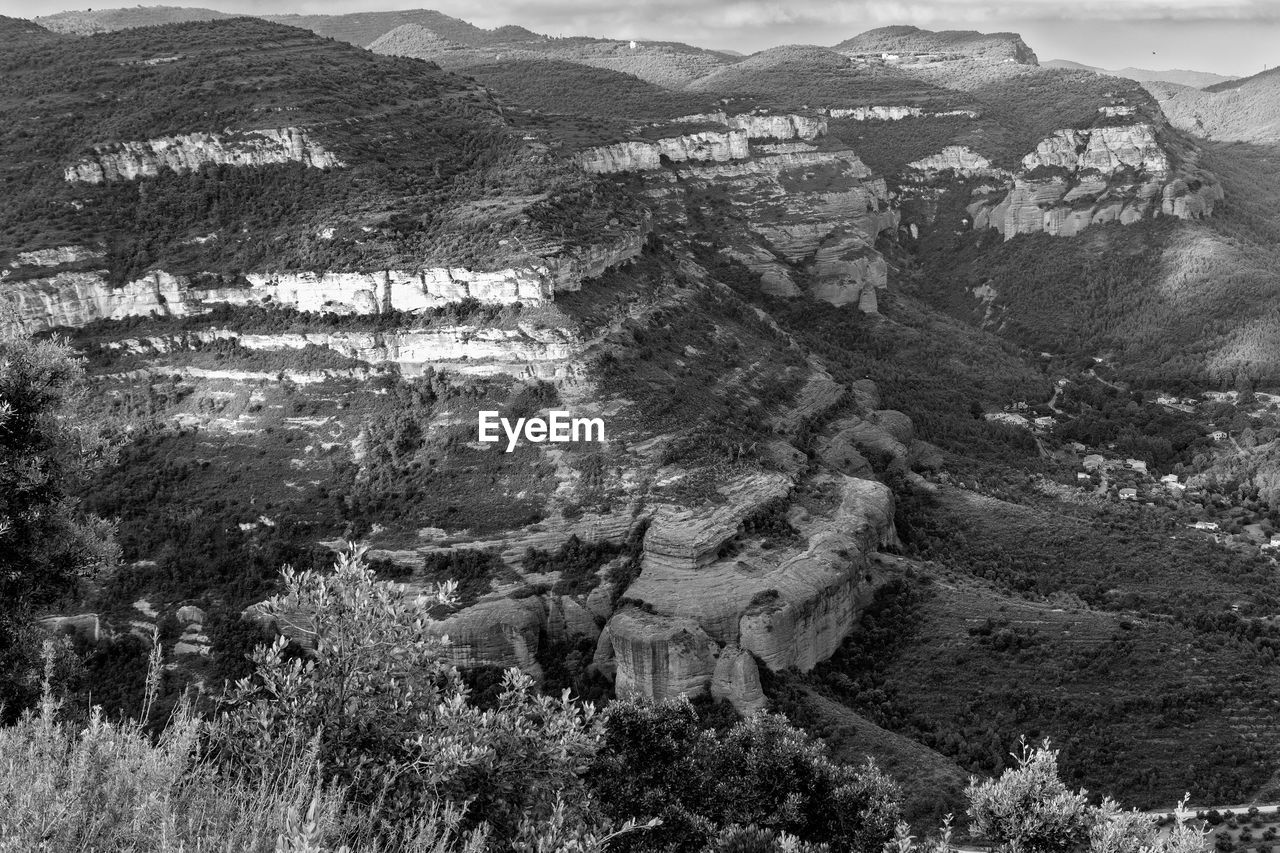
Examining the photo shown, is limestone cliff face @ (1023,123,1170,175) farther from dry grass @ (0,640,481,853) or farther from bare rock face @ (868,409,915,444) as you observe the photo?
dry grass @ (0,640,481,853)

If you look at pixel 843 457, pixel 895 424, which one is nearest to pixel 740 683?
pixel 843 457

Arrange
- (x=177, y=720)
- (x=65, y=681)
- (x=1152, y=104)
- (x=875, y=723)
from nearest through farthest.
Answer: (x=177, y=720)
(x=65, y=681)
(x=875, y=723)
(x=1152, y=104)

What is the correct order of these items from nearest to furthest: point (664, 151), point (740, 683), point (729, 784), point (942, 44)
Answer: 1. point (729, 784)
2. point (740, 683)
3. point (664, 151)
4. point (942, 44)

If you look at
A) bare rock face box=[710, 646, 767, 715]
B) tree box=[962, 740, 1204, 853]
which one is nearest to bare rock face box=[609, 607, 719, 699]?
bare rock face box=[710, 646, 767, 715]

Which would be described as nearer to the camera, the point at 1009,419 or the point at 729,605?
the point at 729,605

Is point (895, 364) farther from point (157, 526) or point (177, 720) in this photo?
point (177, 720)

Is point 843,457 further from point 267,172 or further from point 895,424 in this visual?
point 267,172

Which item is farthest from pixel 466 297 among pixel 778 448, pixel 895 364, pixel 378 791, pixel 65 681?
pixel 895 364
